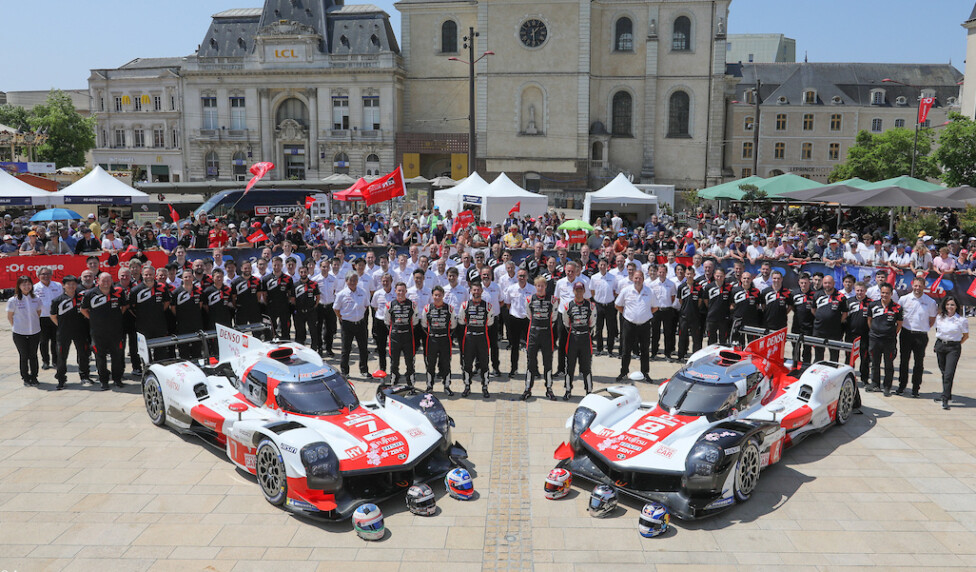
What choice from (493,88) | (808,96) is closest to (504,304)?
(493,88)

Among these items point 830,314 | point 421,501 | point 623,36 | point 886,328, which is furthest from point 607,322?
point 623,36

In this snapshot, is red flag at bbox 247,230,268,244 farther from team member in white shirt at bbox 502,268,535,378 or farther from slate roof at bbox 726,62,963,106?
slate roof at bbox 726,62,963,106

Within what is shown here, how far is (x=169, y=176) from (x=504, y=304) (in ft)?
198

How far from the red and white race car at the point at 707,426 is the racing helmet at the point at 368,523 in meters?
2.31

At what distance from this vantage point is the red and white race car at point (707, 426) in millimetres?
7355

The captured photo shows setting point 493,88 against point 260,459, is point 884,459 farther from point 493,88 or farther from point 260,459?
point 493,88

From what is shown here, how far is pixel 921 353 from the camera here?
445 inches

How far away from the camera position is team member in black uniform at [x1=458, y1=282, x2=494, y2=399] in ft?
37.7

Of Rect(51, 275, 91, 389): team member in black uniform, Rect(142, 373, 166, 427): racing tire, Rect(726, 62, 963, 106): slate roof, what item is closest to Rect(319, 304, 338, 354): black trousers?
Rect(51, 275, 91, 389): team member in black uniform

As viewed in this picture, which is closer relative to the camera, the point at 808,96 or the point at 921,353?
the point at 921,353

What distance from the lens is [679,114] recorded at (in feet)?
176

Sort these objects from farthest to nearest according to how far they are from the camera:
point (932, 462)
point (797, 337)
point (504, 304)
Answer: point (504, 304) → point (797, 337) → point (932, 462)

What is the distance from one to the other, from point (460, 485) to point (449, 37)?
51.8 m

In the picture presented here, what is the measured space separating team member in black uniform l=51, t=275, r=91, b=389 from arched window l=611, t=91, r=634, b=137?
1862 inches
